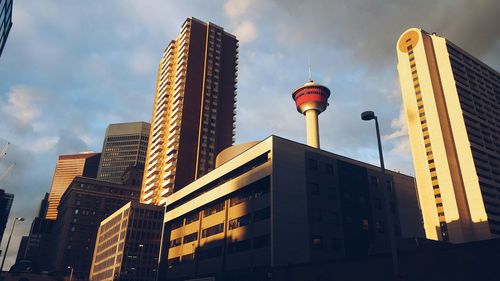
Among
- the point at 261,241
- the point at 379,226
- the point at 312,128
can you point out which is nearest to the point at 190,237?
the point at 261,241

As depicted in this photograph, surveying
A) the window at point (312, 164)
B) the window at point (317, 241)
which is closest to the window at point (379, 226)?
the window at point (317, 241)

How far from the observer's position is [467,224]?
105812 millimetres

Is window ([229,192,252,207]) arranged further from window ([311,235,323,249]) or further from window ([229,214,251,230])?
window ([311,235,323,249])

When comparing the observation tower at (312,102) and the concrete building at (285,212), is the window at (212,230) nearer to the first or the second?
the concrete building at (285,212)

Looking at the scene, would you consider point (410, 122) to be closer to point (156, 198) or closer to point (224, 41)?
point (224, 41)

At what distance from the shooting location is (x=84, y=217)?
158 m

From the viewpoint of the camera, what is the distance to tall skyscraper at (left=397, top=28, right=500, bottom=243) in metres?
107

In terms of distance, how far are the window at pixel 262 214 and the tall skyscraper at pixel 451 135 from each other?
227 ft

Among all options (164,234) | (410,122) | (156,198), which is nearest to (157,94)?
(156,198)

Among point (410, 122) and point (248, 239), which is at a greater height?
point (410, 122)

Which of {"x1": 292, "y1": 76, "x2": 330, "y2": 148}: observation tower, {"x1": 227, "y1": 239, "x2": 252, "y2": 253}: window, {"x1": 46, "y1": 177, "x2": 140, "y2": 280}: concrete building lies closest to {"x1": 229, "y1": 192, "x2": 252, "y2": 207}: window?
{"x1": 227, "y1": 239, "x2": 252, "y2": 253}: window

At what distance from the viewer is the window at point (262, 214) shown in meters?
56.8

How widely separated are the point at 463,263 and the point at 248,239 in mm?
34100

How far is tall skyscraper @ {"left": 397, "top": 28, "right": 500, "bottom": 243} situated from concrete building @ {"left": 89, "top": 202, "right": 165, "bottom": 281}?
76450mm
